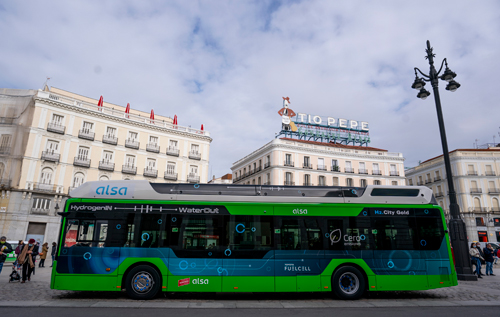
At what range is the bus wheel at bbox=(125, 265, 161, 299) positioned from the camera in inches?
330

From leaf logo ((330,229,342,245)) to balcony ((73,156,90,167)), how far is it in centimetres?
3353

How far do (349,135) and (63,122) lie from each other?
4250cm

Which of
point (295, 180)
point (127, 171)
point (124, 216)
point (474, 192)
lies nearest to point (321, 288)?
point (124, 216)

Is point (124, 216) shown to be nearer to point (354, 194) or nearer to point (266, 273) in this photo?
point (266, 273)

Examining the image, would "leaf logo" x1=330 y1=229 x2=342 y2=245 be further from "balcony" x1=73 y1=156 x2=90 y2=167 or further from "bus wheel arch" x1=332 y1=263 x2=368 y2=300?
"balcony" x1=73 y1=156 x2=90 y2=167

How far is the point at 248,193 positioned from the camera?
9.29 m

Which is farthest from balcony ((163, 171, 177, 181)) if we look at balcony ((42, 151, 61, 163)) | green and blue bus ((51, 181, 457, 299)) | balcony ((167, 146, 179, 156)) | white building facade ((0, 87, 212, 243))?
green and blue bus ((51, 181, 457, 299))

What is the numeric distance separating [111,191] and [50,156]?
97.3ft

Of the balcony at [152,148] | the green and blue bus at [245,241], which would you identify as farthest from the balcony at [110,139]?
the green and blue bus at [245,241]

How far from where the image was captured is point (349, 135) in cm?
5412

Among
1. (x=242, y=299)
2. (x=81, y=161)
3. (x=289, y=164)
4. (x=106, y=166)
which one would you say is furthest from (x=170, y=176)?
(x=242, y=299)

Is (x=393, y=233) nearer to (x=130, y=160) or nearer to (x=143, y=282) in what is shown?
(x=143, y=282)

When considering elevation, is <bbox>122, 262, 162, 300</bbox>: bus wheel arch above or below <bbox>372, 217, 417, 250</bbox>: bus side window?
below

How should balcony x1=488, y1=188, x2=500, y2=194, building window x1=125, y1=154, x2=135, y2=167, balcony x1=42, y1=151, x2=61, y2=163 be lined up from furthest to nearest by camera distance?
balcony x1=488, y1=188, x2=500, y2=194
building window x1=125, y1=154, x2=135, y2=167
balcony x1=42, y1=151, x2=61, y2=163
